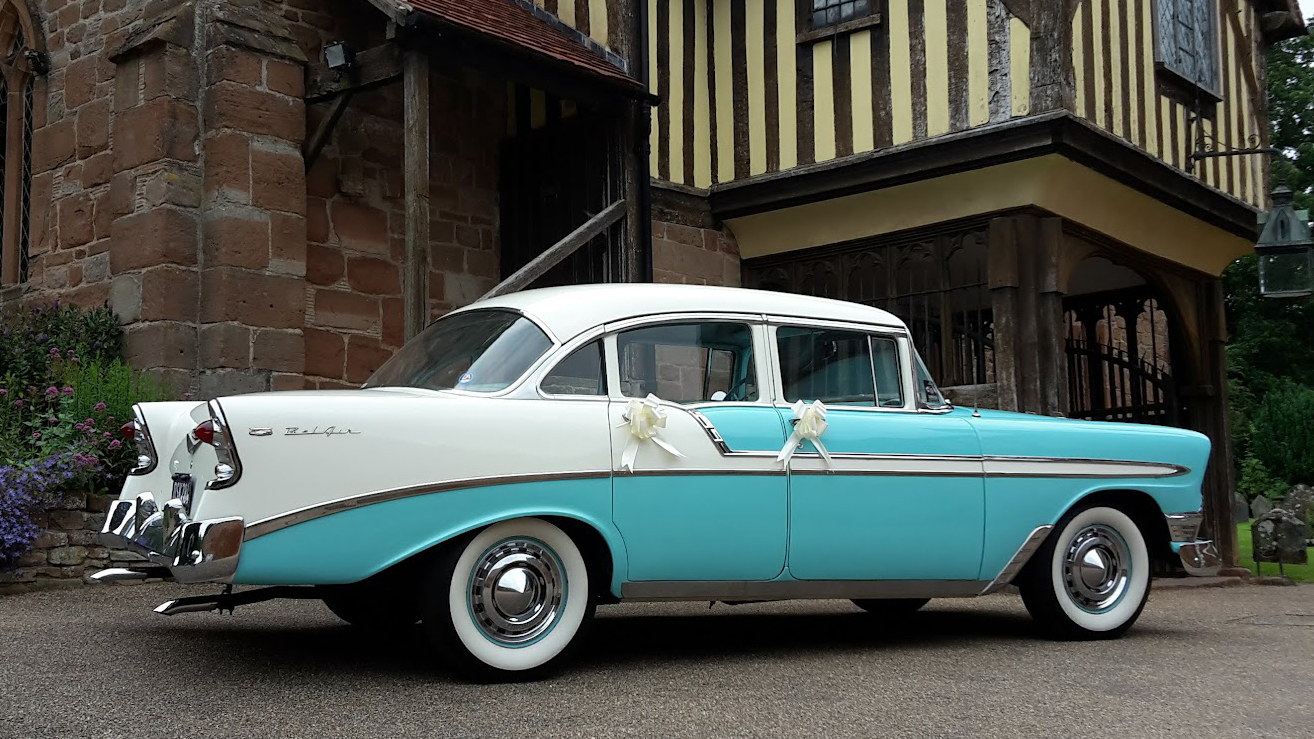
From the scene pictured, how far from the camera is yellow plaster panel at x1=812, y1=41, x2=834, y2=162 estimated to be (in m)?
10.8

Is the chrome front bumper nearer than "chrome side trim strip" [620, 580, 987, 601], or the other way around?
"chrome side trim strip" [620, 580, 987, 601]

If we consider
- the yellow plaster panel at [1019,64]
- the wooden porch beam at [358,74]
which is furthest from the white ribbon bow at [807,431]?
the yellow plaster panel at [1019,64]

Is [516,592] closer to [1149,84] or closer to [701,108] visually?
[701,108]

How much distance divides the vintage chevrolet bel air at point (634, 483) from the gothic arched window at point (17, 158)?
22.3 feet

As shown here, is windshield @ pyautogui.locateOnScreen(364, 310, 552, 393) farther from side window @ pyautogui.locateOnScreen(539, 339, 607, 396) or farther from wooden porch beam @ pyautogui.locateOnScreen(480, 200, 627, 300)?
wooden porch beam @ pyautogui.locateOnScreen(480, 200, 627, 300)

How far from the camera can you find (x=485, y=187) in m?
10.9

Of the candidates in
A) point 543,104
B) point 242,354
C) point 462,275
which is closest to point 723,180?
point 543,104

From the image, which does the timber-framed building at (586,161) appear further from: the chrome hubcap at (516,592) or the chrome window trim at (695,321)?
the chrome hubcap at (516,592)

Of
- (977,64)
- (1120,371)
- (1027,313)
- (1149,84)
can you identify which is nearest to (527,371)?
(1027,313)

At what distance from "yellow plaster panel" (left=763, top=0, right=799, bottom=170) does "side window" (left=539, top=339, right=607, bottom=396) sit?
6514 millimetres

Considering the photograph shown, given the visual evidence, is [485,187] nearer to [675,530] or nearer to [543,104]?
[543,104]

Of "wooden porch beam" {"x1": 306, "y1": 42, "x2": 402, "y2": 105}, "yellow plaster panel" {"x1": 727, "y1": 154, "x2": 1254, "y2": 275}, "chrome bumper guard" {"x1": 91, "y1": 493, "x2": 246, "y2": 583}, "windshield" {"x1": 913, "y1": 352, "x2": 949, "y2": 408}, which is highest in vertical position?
"wooden porch beam" {"x1": 306, "y1": 42, "x2": 402, "y2": 105}

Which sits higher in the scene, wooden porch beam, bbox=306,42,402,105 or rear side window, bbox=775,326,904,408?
wooden porch beam, bbox=306,42,402,105

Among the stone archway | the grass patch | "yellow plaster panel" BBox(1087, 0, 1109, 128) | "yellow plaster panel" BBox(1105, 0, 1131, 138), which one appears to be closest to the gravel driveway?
"yellow plaster panel" BBox(1087, 0, 1109, 128)
